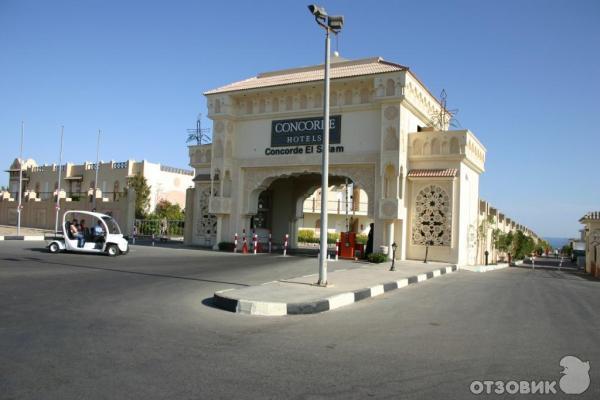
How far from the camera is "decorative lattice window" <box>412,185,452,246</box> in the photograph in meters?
20.4

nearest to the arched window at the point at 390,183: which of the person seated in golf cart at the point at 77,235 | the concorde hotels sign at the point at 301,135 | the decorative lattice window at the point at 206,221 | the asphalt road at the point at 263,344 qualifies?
the concorde hotels sign at the point at 301,135

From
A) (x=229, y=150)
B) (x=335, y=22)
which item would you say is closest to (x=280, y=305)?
(x=335, y=22)

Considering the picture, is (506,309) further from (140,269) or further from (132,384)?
(140,269)

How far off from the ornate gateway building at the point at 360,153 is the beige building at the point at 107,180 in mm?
25911

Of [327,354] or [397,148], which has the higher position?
[397,148]

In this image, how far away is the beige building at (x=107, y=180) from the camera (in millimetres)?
50781

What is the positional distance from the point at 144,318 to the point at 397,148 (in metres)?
14.5

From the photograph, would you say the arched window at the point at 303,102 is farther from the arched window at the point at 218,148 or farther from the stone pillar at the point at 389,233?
the stone pillar at the point at 389,233

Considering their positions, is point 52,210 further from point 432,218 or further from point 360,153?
point 432,218

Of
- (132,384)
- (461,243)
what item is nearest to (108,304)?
(132,384)

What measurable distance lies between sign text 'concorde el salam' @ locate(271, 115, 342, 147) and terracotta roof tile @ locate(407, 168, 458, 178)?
3.55m

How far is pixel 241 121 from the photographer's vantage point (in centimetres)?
2450

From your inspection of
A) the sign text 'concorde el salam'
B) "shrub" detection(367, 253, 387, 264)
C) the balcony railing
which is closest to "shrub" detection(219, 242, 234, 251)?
the sign text 'concorde el salam'

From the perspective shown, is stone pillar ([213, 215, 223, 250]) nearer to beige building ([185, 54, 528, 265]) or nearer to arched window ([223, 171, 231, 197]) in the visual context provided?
beige building ([185, 54, 528, 265])
